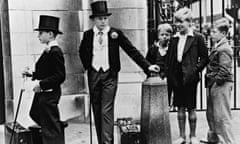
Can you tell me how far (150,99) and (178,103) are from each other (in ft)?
1.84

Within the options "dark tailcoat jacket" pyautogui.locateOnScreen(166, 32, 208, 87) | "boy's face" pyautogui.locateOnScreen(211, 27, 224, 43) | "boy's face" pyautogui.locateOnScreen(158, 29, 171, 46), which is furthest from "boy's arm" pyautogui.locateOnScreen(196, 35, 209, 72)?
"boy's face" pyautogui.locateOnScreen(158, 29, 171, 46)

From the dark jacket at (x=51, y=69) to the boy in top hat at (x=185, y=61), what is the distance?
1746 millimetres

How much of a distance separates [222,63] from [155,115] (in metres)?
1.14

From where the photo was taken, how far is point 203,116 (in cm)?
903

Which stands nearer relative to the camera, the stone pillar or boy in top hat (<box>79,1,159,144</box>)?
boy in top hat (<box>79,1,159,144</box>)

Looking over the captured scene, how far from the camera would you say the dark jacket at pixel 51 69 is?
17.9 feet

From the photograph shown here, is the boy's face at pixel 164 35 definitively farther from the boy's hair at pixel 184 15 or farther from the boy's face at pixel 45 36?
the boy's face at pixel 45 36

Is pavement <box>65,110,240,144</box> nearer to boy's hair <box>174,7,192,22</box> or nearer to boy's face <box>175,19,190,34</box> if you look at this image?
boy's face <box>175,19,190,34</box>

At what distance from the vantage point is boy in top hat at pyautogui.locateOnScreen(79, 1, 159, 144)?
5961mm

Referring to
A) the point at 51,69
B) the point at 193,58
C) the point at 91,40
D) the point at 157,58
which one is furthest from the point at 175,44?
the point at 51,69

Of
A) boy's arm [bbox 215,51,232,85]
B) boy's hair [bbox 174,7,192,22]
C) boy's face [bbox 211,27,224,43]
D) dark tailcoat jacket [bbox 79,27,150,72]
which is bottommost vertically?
boy's arm [bbox 215,51,232,85]

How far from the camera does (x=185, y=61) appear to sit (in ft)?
20.8

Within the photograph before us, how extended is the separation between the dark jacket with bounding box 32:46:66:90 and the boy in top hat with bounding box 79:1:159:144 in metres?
0.60

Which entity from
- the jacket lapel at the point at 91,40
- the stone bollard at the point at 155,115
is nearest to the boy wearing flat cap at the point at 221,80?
the stone bollard at the point at 155,115
